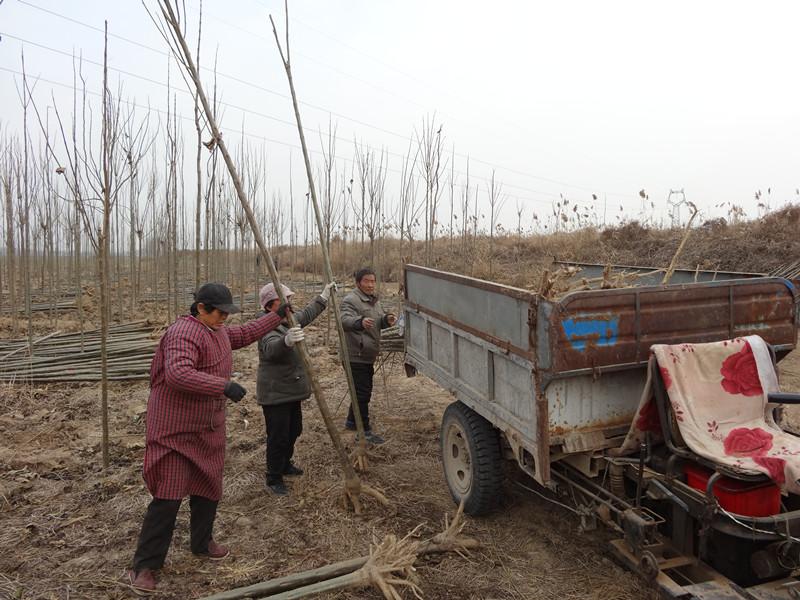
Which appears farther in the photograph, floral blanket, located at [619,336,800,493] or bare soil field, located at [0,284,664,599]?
bare soil field, located at [0,284,664,599]

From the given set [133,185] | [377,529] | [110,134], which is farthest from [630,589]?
[133,185]

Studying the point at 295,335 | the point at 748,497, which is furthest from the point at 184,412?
the point at 748,497

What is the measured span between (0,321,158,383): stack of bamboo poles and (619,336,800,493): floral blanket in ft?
19.9

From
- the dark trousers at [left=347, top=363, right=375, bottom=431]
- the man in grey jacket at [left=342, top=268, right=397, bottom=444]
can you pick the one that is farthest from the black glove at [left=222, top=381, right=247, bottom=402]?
the dark trousers at [left=347, top=363, right=375, bottom=431]

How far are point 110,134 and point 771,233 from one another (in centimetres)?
1099

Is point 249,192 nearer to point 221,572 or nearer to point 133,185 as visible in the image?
point 133,185

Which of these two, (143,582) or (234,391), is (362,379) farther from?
(143,582)

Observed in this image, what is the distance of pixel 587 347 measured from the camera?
8.25ft

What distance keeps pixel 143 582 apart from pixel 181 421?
78 centimetres

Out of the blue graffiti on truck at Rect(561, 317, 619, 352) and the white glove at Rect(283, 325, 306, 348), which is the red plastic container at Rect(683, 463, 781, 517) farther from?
the white glove at Rect(283, 325, 306, 348)

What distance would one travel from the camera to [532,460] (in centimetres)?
270

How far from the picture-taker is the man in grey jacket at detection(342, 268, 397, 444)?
15.2ft

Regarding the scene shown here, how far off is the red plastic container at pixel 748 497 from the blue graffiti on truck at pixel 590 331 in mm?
706

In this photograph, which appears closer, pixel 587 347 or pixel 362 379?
pixel 587 347
